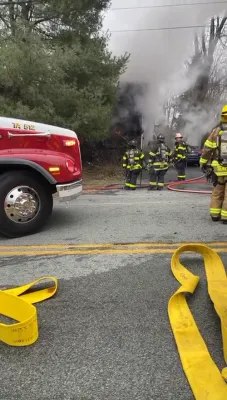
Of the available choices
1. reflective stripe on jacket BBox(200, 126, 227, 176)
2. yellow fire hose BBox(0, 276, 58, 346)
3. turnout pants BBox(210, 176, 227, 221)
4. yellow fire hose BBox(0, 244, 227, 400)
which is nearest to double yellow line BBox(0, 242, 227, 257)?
yellow fire hose BBox(0, 244, 227, 400)

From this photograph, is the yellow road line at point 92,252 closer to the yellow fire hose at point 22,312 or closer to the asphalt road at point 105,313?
the asphalt road at point 105,313

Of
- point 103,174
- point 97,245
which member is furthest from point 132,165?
point 97,245

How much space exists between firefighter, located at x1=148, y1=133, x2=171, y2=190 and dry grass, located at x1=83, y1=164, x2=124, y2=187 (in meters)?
2.54

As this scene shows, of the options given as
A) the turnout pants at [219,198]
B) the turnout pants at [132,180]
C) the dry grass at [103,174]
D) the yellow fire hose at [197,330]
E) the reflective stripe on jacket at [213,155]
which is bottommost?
the dry grass at [103,174]

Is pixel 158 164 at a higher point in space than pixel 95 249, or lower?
higher

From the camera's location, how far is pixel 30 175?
5109 millimetres

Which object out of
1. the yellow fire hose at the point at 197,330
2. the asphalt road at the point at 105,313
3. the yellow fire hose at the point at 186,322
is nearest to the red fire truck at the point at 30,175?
the asphalt road at the point at 105,313

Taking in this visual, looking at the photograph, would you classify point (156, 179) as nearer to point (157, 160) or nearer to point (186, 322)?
point (157, 160)

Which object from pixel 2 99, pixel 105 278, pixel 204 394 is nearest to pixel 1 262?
pixel 105 278

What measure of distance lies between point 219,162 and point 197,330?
3690mm

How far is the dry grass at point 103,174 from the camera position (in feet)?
46.0

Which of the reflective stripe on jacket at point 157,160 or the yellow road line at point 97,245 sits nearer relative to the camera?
the yellow road line at point 97,245

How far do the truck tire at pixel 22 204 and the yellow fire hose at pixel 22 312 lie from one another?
1.65 m

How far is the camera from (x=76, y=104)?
13.2 meters
